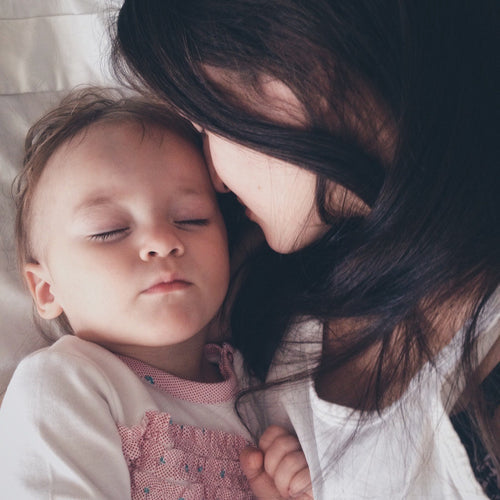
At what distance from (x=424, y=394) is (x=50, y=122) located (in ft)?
2.87

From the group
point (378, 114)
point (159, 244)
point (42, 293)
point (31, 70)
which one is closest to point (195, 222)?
point (159, 244)

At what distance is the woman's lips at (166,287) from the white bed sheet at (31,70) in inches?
14.3

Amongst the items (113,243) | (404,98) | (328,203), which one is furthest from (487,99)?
(113,243)

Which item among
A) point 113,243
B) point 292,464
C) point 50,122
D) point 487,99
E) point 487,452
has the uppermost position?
point 487,99

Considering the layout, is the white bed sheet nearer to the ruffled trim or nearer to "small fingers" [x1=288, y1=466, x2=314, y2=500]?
the ruffled trim

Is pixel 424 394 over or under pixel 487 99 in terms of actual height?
under

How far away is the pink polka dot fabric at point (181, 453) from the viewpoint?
35.0 inches

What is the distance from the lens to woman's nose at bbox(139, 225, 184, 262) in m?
0.91

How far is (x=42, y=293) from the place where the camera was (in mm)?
1059

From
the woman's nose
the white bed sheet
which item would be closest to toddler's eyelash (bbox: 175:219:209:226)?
the woman's nose

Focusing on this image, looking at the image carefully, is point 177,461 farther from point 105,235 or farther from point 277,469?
point 105,235

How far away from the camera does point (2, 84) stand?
1.21 meters

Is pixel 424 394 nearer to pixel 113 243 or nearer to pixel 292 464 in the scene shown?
pixel 292 464

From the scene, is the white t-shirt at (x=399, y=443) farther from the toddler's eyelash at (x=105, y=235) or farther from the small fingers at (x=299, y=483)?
the toddler's eyelash at (x=105, y=235)
